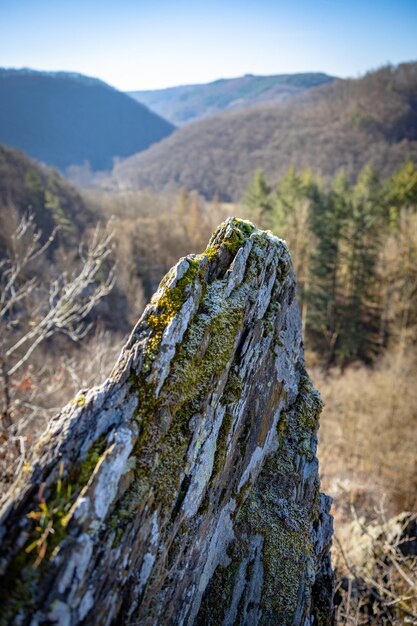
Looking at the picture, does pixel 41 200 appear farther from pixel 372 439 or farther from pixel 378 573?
pixel 378 573

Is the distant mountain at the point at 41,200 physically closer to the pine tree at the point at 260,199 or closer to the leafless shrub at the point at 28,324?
the pine tree at the point at 260,199

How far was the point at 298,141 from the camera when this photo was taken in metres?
80.2

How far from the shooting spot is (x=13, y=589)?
2201 millimetres

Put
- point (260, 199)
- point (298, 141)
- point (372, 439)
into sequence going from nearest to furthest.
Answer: point (372, 439) → point (260, 199) → point (298, 141)

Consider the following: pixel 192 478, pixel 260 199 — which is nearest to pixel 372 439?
pixel 192 478

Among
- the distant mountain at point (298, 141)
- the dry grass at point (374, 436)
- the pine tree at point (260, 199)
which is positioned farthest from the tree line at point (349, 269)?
the distant mountain at point (298, 141)

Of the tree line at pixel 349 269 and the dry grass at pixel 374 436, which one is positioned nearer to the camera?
the dry grass at pixel 374 436

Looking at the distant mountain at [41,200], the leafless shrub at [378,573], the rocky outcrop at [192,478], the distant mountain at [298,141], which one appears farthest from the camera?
the distant mountain at [298,141]

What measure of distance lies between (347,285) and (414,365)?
9021 millimetres

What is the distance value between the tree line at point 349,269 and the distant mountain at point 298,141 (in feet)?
129

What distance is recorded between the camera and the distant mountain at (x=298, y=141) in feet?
237

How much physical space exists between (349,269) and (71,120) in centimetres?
13822

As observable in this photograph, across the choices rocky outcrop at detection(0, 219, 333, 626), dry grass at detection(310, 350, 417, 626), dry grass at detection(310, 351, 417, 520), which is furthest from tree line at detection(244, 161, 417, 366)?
rocky outcrop at detection(0, 219, 333, 626)

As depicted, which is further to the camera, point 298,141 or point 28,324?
point 298,141
